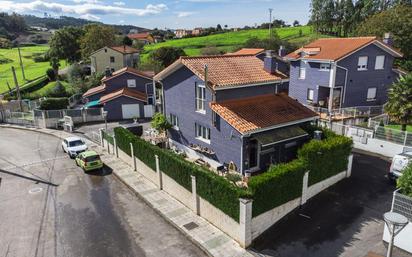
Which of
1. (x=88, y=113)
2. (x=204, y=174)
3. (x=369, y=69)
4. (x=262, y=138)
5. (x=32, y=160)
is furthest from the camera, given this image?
(x=88, y=113)

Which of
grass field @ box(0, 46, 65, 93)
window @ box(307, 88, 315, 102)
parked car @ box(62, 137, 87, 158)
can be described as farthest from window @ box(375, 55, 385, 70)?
grass field @ box(0, 46, 65, 93)

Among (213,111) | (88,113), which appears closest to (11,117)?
(88,113)

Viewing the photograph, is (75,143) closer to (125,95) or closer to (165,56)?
(125,95)

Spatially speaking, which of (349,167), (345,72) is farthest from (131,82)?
(349,167)

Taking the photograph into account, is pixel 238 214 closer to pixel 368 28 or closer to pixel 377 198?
pixel 377 198

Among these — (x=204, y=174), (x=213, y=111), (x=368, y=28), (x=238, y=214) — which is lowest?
(x=238, y=214)

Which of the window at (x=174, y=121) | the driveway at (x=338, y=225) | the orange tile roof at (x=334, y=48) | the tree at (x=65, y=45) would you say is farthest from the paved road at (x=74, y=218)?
the tree at (x=65, y=45)

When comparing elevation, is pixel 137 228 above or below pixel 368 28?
below
